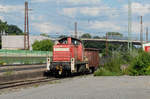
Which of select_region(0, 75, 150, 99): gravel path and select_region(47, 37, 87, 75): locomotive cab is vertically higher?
select_region(47, 37, 87, 75): locomotive cab

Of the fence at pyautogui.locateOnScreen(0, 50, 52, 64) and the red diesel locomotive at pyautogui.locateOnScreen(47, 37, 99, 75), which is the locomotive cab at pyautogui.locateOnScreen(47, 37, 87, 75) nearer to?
the red diesel locomotive at pyautogui.locateOnScreen(47, 37, 99, 75)

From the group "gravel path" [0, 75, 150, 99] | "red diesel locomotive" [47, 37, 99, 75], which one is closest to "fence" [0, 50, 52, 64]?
"red diesel locomotive" [47, 37, 99, 75]

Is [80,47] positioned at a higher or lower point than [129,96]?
higher

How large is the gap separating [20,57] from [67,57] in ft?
66.1

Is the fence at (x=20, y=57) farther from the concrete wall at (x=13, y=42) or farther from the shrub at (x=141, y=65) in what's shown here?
the concrete wall at (x=13, y=42)

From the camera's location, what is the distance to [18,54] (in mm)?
43750

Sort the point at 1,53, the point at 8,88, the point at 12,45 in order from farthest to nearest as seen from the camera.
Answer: the point at 12,45
the point at 1,53
the point at 8,88

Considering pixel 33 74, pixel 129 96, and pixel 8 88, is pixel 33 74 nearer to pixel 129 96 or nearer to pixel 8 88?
pixel 8 88

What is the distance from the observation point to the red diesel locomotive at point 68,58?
2431 cm

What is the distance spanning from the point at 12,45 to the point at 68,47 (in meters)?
71.4

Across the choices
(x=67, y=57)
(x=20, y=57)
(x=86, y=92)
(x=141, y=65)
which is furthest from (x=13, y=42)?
(x=86, y=92)

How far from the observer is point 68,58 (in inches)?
1006

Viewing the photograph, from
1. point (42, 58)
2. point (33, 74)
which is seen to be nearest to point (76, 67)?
point (33, 74)

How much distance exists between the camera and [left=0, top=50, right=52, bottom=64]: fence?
40987mm
